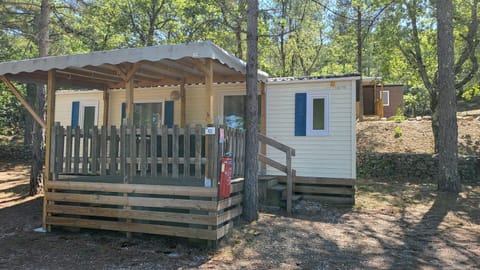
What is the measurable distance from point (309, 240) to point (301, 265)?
3.35 ft

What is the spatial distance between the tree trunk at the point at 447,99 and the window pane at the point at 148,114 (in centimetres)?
739

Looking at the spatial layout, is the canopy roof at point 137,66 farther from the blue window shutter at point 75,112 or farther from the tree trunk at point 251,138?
the blue window shutter at point 75,112

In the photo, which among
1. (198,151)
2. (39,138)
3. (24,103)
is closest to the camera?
(198,151)

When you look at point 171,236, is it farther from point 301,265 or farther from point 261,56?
point 261,56

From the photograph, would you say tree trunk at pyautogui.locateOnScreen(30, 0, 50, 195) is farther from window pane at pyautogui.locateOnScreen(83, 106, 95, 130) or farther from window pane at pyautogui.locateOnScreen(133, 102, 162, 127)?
window pane at pyautogui.locateOnScreen(133, 102, 162, 127)

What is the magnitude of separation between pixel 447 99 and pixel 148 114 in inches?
309

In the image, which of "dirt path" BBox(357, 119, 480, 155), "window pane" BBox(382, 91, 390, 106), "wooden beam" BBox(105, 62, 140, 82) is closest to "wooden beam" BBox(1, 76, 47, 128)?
"wooden beam" BBox(105, 62, 140, 82)

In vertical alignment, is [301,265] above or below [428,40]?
below

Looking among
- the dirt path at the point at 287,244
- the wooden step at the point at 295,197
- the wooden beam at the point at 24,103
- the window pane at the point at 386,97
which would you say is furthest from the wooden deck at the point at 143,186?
the window pane at the point at 386,97

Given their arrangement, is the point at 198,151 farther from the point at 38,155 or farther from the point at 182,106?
the point at 38,155

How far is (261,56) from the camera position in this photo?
2014 cm

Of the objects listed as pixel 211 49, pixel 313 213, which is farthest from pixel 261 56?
pixel 211 49

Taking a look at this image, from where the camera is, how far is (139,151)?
530 centimetres

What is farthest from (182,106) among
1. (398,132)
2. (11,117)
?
(11,117)
